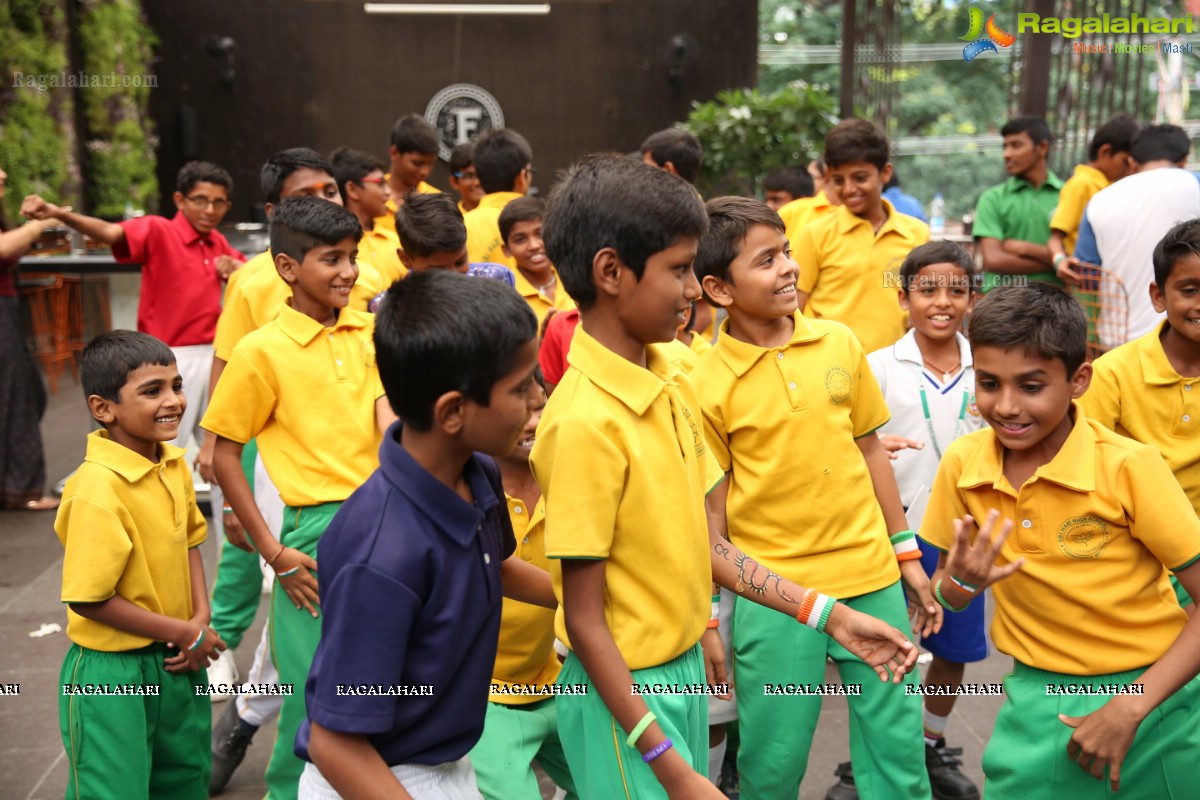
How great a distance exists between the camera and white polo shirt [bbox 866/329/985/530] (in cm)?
347

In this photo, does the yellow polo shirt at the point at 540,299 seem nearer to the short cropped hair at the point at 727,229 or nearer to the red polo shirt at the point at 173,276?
the short cropped hair at the point at 727,229

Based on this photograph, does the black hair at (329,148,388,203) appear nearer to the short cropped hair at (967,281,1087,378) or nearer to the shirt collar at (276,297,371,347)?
the shirt collar at (276,297,371,347)

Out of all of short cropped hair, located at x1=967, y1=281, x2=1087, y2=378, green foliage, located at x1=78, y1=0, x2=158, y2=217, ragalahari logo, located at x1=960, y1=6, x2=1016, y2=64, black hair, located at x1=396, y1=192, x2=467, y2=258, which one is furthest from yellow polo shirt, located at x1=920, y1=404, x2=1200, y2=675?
green foliage, located at x1=78, y1=0, x2=158, y2=217

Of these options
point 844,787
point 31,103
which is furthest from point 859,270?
point 31,103

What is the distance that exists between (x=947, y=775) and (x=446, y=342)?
7.99 feet

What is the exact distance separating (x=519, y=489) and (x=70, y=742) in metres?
1.19

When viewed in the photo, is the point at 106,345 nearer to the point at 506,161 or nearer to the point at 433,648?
the point at 433,648

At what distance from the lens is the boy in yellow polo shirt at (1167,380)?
2777 mm

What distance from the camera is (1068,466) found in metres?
2.24

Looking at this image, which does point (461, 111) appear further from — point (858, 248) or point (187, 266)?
point (858, 248)

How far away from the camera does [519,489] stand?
105 inches

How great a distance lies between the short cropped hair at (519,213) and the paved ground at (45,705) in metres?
1.90

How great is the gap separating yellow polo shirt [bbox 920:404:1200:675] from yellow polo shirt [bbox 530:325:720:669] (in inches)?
27.8

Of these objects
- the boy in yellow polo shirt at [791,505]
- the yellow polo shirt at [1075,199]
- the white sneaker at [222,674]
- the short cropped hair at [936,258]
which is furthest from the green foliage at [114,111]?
the boy in yellow polo shirt at [791,505]
